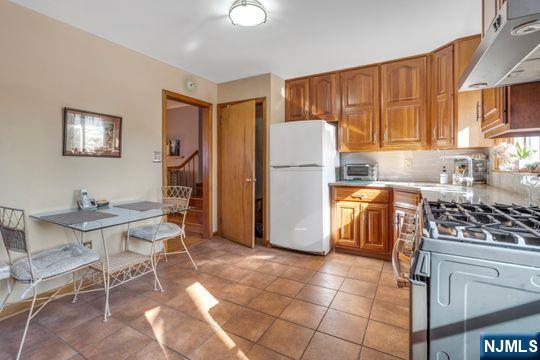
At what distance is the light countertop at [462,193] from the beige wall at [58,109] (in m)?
2.38

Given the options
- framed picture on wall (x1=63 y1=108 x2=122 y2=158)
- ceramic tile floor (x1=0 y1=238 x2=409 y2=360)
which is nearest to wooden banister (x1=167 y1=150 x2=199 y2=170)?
framed picture on wall (x1=63 y1=108 x2=122 y2=158)

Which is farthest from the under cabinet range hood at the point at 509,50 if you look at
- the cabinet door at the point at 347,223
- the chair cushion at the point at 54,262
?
the chair cushion at the point at 54,262

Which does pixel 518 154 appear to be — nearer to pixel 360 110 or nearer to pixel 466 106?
pixel 466 106

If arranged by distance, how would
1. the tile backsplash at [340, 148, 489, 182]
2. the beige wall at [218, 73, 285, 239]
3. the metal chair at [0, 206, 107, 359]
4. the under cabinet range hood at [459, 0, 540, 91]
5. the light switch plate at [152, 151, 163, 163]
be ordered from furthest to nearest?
the beige wall at [218, 73, 285, 239]
the tile backsplash at [340, 148, 489, 182]
the light switch plate at [152, 151, 163, 163]
the metal chair at [0, 206, 107, 359]
the under cabinet range hood at [459, 0, 540, 91]

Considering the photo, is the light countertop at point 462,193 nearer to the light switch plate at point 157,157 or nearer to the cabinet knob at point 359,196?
the cabinet knob at point 359,196

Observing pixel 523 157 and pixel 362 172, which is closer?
pixel 523 157

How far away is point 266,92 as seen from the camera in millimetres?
3492

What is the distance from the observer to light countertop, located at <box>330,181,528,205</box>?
5.91 ft

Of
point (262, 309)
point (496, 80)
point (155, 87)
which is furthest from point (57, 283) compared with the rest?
point (496, 80)

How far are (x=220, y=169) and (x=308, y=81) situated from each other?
69.6 inches

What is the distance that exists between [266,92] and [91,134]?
2071 mm

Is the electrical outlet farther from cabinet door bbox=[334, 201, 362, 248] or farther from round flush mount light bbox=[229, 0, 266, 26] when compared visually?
round flush mount light bbox=[229, 0, 266, 26]

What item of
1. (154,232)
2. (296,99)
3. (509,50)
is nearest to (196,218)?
(154,232)

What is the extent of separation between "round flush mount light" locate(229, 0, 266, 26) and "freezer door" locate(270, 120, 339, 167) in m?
1.29
